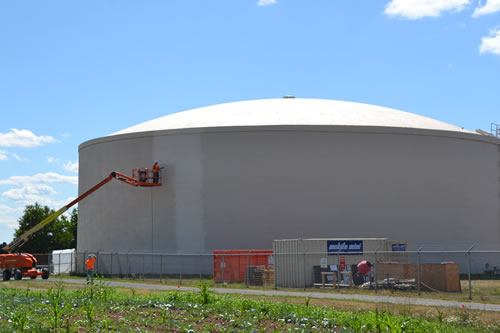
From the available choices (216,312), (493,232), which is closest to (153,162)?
(493,232)

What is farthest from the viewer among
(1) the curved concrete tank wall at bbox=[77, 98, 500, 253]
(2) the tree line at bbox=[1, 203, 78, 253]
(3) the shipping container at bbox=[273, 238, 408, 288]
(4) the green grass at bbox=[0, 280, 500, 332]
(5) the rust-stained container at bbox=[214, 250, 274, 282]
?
(2) the tree line at bbox=[1, 203, 78, 253]

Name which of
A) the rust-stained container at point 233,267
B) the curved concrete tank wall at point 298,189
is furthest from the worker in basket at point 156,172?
the rust-stained container at point 233,267

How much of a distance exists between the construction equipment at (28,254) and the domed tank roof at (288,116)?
4622 mm

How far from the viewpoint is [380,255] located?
36875mm

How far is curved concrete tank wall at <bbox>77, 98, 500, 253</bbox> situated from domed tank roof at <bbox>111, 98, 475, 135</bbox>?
1471 millimetres

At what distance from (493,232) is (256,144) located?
2092cm

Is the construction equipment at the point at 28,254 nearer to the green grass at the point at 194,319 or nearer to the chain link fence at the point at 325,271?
the chain link fence at the point at 325,271

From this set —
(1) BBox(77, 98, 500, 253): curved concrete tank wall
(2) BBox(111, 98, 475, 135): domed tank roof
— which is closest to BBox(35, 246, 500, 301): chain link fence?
(1) BBox(77, 98, 500, 253): curved concrete tank wall

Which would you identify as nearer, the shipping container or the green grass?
the green grass

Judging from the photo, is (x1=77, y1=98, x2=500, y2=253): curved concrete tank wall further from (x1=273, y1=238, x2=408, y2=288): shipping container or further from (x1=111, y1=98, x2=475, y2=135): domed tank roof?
(x1=273, y1=238, x2=408, y2=288): shipping container

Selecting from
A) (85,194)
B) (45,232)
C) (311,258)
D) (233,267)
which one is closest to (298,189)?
(233,267)

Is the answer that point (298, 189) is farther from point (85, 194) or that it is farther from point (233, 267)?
point (85, 194)

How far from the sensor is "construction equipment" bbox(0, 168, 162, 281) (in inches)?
1681

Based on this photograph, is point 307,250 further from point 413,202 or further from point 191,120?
point 191,120
